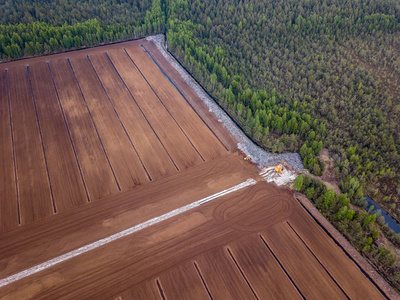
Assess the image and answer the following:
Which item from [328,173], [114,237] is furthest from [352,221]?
[114,237]

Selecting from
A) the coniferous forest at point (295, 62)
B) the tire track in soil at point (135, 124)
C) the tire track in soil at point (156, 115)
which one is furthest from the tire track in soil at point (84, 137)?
the coniferous forest at point (295, 62)

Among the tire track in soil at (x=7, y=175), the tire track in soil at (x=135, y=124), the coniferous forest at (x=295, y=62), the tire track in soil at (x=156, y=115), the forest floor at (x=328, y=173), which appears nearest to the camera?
the tire track in soil at (x=7, y=175)

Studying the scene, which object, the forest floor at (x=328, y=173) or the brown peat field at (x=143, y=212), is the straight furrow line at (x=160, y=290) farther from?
the forest floor at (x=328, y=173)

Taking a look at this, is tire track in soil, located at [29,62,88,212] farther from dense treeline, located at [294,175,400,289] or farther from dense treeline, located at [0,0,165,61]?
dense treeline, located at [294,175,400,289]

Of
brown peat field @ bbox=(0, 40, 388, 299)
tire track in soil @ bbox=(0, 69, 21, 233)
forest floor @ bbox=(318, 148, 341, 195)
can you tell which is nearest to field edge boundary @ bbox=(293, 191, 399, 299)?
brown peat field @ bbox=(0, 40, 388, 299)

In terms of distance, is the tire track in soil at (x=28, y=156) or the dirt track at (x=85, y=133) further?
→ the dirt track at (x=85, y=133)

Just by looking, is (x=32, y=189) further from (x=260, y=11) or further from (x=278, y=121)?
(x=260, y=11)

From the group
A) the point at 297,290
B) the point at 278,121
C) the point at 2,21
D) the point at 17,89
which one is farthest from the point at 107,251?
the point at 2,21
